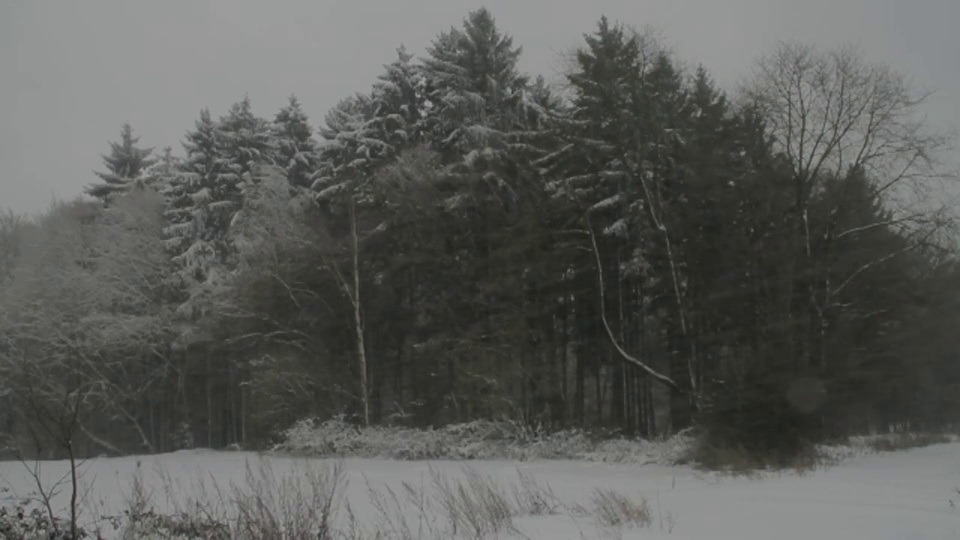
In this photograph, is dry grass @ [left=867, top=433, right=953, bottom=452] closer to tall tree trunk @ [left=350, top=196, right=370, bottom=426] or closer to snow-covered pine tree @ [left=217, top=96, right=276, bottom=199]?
tall tree trunk @ [left=350, top=196, right=370, bottom=426]

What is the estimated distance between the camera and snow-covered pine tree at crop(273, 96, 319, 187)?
38031 millimetres

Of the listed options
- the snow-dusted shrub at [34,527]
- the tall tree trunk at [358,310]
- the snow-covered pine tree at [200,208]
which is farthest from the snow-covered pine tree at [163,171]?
the snow-dusted shrub at [34,527]

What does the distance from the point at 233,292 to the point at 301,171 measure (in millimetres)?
8807

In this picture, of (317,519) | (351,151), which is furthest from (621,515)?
(351,151)

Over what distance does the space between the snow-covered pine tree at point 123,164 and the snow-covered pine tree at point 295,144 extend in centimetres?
1032

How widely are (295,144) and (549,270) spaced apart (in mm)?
18306

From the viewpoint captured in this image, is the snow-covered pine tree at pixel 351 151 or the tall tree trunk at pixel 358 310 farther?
the snow-covered pine tree at pixel 351 151

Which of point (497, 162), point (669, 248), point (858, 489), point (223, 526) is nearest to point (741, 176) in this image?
point (669, 248)

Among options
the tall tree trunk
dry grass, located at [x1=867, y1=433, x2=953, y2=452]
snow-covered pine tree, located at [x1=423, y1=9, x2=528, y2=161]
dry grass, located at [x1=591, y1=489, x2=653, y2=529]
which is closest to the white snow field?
dry grass, located at [x1=591, y1=489, x2=653, y2=529]

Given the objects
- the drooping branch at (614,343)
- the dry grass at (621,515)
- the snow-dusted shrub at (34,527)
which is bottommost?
the dry grass at (621,515)

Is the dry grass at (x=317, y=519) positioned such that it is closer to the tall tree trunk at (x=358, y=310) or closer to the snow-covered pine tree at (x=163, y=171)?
the tall tree trunk at (x=358, y=310)

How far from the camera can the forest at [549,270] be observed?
961 inches

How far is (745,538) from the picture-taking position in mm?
7066

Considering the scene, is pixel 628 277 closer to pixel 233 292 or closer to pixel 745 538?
pixel 233 292
